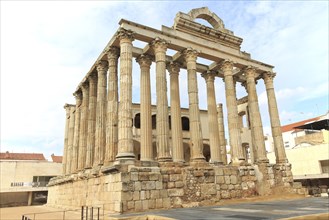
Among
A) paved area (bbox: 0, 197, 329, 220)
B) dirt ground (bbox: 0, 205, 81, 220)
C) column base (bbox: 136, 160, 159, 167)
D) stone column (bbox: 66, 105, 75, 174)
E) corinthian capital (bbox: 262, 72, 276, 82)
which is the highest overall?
corinthian capital (bbox: 262, 72, 276, 82)

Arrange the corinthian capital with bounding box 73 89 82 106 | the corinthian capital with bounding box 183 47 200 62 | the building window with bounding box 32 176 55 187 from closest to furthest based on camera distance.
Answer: the corinthian capital with bounding box 183 47 200 62
the corinthian capital with bounding box 73 89 82 106
the building window with bounding box 32 176 55 187

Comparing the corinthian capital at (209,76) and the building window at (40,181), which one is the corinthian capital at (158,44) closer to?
the corinthian capital at (209,76)

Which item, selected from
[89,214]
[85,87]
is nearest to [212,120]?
[89,214]

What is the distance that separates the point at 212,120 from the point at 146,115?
232 inches

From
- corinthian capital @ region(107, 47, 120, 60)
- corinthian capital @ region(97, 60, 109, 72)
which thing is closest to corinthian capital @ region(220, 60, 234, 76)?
corinthian capital @ region(107, 47, 120, 60)

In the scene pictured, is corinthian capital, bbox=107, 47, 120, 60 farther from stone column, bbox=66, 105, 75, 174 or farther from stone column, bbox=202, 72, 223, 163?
stone column, bbox=66, 105, 75, 174

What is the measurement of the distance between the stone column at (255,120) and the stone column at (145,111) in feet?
28.8

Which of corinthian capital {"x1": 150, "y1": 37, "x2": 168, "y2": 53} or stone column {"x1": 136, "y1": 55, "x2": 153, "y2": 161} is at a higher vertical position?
corinthian capital {"x1": 150, "y1": 37, "x2": 168, "y2": 53}

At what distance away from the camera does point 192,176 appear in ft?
51.7

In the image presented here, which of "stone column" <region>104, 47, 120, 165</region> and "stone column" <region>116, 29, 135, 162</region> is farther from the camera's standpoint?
"stone column" <region>104, 47, 120, 165</region>

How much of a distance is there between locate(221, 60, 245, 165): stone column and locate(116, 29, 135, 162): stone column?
786 centimetres

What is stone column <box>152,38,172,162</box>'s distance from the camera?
52.7 ft

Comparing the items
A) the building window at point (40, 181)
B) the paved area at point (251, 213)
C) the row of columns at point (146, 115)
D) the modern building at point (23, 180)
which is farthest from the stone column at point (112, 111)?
the building window at point (40, 181)

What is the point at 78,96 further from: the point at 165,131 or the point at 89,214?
the point at 89,214
